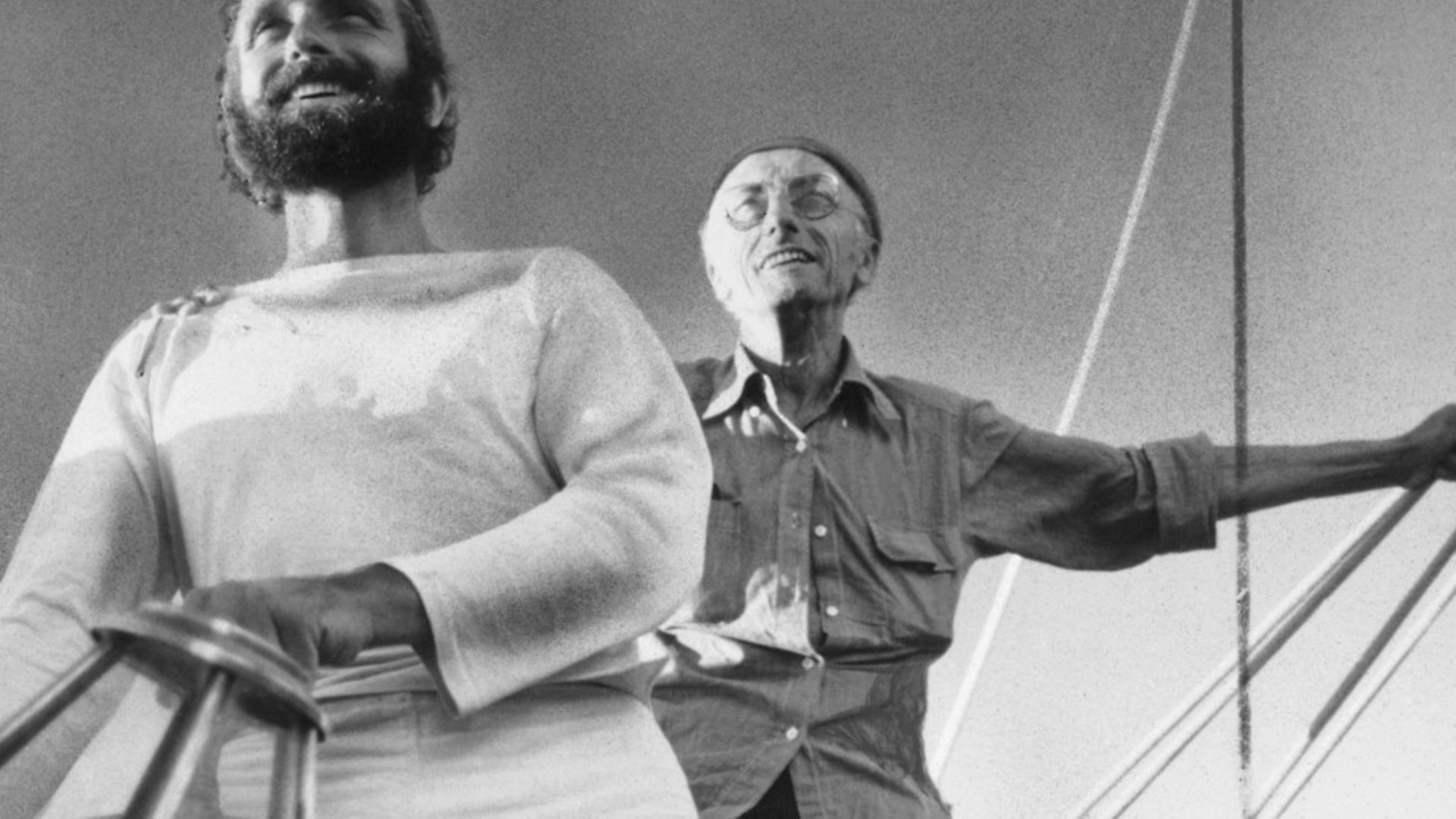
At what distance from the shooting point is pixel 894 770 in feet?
6.23

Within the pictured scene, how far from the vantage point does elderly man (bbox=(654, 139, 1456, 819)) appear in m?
1.89

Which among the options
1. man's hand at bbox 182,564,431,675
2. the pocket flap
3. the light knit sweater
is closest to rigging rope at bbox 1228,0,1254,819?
the pocket flap

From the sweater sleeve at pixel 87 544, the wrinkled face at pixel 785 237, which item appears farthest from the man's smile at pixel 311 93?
the wrinkled face at pixel 785 237

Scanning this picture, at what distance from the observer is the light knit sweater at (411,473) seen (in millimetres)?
858

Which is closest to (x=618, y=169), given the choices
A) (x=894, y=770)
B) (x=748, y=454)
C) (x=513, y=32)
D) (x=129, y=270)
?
(x=513, y=32)

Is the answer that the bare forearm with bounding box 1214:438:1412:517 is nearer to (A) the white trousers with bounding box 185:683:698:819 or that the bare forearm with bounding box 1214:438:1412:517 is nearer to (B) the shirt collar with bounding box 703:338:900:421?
(B) the shirt collar with bounding box 703:338:900:421

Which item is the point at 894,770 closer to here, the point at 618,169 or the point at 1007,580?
the point at 1007,580

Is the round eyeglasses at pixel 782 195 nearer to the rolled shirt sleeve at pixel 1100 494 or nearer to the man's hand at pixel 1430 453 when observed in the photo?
the rolled shirt sleeve at pixel 1100 494

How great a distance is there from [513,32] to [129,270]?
1.65 ft

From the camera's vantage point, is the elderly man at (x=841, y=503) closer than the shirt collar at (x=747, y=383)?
Yes

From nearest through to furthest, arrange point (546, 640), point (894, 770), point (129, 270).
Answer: point (546, 640)
point (894, 770)
point (129, 270)

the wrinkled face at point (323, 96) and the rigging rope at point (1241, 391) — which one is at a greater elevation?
the wrinkled face at point (323, 96)

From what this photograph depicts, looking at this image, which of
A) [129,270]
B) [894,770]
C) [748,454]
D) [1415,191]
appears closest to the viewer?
[894,770]

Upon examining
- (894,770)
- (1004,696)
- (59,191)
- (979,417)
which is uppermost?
(59,191)
